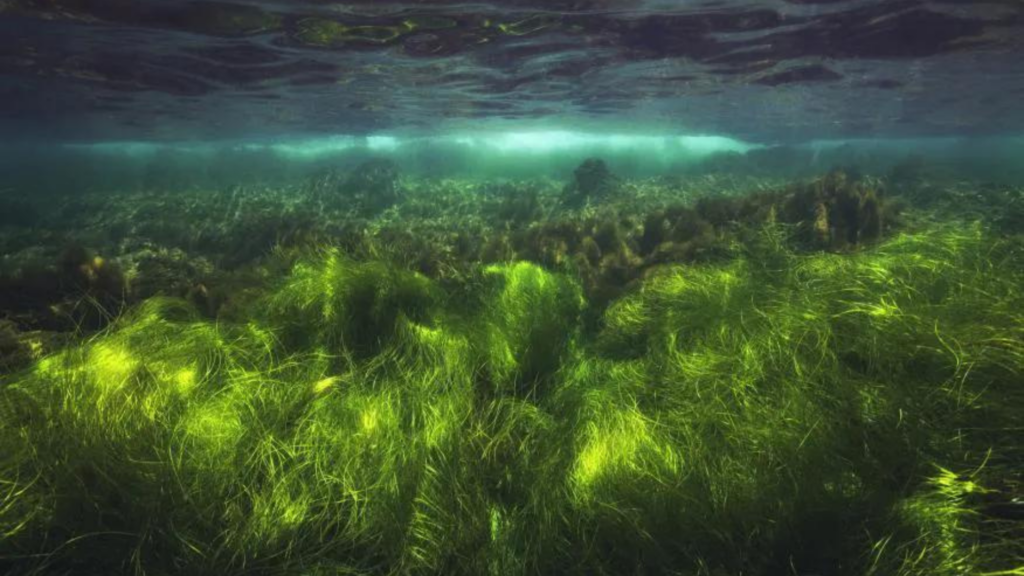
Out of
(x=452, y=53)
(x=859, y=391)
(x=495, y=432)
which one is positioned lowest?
(x=495, y=432)

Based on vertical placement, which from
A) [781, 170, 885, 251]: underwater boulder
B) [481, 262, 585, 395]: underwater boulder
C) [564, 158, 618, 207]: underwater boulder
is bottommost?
[564, 158, 618, 207]: underwater boulder

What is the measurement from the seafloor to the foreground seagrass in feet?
0.05

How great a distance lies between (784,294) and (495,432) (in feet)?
9.71

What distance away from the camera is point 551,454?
9.46ft

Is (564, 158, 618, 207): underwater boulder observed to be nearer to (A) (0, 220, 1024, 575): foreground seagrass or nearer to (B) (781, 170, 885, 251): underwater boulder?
(B) (781, 170, 885, 251): underwater boulder

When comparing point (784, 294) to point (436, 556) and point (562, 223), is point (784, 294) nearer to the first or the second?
point (436, 556)

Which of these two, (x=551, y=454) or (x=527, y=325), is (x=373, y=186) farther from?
(x=551, y=454)

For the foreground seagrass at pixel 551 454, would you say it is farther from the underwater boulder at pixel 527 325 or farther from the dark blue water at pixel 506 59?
the dark blue water at pixel 506 59

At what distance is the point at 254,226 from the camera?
46.3 feet

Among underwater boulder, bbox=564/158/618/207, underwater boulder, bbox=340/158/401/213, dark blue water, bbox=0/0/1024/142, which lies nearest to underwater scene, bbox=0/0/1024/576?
dark blue water, bbox=0/0/1024/142

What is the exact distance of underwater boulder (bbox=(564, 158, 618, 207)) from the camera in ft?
68.2

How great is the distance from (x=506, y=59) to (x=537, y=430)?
18.2 meters

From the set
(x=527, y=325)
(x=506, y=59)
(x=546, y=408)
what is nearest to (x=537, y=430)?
(x=546, y=408)

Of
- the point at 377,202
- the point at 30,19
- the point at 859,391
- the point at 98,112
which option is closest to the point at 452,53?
the point at 377,202
